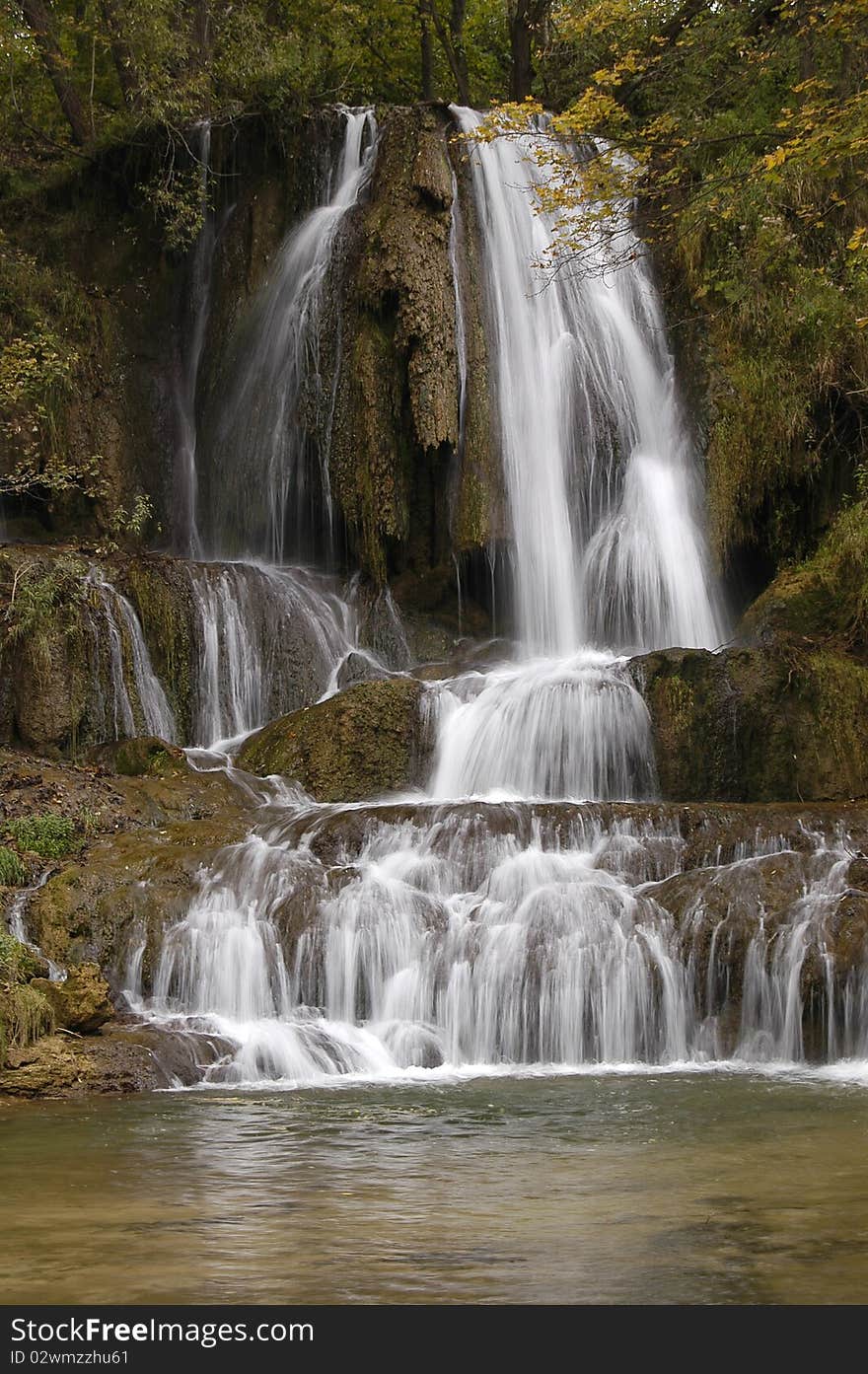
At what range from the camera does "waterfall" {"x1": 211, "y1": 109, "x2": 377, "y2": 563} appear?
19828mm

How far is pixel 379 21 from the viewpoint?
2786 cm

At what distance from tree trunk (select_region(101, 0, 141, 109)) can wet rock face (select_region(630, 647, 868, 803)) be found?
43.9ft

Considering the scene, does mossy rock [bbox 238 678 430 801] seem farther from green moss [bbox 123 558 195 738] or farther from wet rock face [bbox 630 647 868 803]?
wet rock face [bbox 630 647 868 803]

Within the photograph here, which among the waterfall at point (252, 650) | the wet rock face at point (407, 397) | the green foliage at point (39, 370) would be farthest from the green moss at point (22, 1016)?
the wet rock face at point (407, 397)

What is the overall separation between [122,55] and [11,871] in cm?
1686

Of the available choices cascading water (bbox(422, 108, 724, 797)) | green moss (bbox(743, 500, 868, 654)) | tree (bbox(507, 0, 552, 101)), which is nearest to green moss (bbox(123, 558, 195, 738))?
cascading water (bbox(422, 108, 724, 797))

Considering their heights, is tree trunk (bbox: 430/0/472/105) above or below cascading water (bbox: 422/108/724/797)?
above

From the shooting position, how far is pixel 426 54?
1087 inches

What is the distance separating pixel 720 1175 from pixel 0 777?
31.5ft

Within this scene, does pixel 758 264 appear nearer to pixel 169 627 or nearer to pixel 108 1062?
pixel 169 627

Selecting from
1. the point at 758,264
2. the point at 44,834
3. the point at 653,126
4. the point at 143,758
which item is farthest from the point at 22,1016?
the point at 758,264

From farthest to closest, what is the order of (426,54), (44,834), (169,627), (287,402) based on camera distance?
1. (426,54)
2. (287,402)
3. (169,627)
4. (44,834)

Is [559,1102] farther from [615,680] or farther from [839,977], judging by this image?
[615,680]

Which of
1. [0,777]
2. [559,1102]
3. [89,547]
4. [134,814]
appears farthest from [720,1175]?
[89,547]
